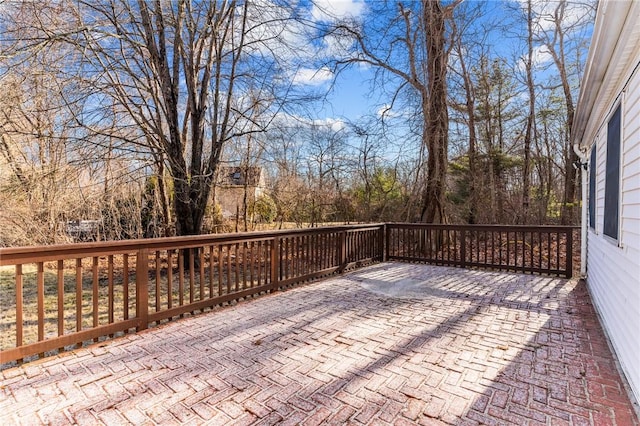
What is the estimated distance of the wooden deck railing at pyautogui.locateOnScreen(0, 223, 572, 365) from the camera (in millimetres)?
2703

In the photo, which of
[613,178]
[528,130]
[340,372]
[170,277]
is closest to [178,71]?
[170,277]

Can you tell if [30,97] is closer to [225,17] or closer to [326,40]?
[225,17]

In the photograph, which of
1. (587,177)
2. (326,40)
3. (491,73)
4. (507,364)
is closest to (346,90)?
(326,40)

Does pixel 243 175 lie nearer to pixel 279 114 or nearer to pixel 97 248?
pixel 279 114

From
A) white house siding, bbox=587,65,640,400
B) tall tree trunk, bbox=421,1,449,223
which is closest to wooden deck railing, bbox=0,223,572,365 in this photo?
tall tree trunk, bbox=421,1,449,223

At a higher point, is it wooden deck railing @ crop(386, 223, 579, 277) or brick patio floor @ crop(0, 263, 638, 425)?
wooden deck railing @ crop(386, 223, 579, 277)

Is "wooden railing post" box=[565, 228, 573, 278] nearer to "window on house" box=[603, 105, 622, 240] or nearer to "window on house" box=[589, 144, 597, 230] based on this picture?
"window on house" box=[589, 144, 597, 230]

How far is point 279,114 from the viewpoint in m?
7.06

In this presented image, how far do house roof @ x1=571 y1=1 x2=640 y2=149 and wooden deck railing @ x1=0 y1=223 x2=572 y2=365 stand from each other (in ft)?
8.97

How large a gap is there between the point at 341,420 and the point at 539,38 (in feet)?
42.0

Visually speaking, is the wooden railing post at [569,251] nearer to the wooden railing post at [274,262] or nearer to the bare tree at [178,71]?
the wooden railing post at [274,262]

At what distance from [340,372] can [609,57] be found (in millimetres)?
3042

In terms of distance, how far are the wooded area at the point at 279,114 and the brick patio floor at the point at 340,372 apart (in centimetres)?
369

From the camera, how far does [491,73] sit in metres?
10.8
